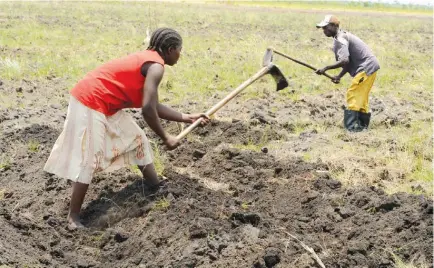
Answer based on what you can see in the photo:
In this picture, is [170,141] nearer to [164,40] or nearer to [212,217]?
[212,217]

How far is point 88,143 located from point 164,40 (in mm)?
966

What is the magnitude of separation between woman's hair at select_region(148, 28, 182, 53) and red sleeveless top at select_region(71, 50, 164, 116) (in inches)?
2.5

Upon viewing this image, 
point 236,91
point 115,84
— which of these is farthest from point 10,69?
point 115,84

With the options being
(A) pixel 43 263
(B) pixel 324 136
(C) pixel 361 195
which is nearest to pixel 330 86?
(B) pixel 324 136

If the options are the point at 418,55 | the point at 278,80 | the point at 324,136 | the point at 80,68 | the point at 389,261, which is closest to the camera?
the point at 389,261

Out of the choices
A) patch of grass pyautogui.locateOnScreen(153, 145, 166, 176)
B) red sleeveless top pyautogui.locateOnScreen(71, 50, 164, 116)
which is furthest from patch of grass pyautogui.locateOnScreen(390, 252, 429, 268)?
patch of grass pyautogui.locateOnScreen(153, 145, 166, 176)

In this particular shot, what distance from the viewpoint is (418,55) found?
14.0 meters

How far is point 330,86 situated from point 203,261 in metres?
6.44

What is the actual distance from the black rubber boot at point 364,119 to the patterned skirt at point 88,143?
3.55 m

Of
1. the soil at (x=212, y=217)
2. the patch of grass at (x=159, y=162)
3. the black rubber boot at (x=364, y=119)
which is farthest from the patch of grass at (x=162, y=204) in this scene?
the black rubber boot at (x=364, y=119)

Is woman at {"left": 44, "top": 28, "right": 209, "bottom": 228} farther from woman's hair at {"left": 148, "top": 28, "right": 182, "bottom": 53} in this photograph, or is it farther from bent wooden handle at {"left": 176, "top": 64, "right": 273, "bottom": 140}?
bent wooden handle at {"left": 176, "top": 64, "right": 273, "bottom": 140}

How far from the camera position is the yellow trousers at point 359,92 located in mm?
6820

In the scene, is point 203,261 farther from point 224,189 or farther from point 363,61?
point 363,61

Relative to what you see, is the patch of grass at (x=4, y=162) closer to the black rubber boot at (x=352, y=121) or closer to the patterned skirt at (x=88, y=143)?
the patterned skirt at (x=88, y=143)
